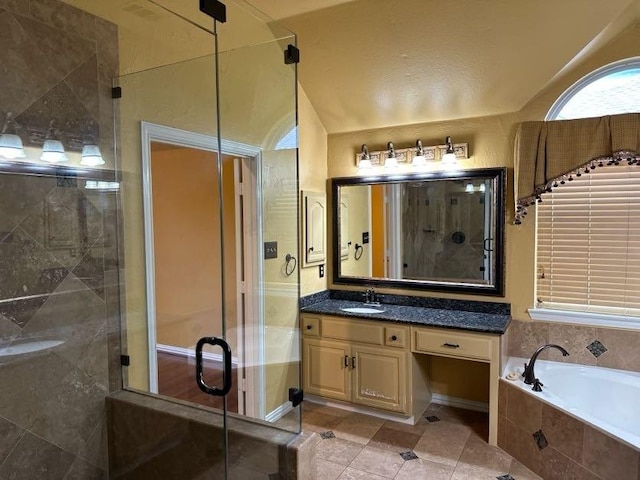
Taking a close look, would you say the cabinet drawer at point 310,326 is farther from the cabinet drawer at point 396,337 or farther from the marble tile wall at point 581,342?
the marble tile wall at point 581,342

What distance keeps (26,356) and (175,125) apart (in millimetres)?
1346

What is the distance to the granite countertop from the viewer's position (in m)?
2.93

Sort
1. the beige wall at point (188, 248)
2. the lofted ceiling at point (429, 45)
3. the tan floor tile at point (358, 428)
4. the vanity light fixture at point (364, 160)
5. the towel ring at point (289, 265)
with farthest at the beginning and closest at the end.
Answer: the vanity light fixture at point (364, 160) < the beige wall at point (188, 248) < the towel ring at point (289, 265) < the tan floor tile at point (358, 428) < the lofted ceiling at point (429, 45)

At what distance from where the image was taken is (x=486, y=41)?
273 cm

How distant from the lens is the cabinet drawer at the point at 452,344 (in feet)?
9.40

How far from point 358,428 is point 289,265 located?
1.30m

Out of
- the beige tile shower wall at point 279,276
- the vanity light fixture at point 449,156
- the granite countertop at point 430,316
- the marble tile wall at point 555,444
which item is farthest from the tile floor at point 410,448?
the vanity light fixture at point 449,156

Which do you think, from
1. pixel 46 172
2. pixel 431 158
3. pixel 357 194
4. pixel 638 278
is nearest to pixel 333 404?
pixel 357 194

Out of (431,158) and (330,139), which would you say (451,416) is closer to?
(431,158)

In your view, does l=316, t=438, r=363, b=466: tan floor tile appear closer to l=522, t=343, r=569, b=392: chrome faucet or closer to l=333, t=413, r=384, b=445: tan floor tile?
l=333, t=413, r=384, b=445: tan floor tile

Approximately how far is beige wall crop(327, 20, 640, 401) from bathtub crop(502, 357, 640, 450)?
43 centimetres

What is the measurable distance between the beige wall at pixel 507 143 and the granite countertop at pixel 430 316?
15cm

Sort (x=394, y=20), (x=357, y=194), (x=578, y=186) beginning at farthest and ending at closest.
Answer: (x=357, y=194) < (x=578, y=186) < (x=394, y=20)

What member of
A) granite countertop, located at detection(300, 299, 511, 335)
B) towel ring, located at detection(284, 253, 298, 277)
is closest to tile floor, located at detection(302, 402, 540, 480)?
granite countertop, located at detection(300, 299, 511, 335)
